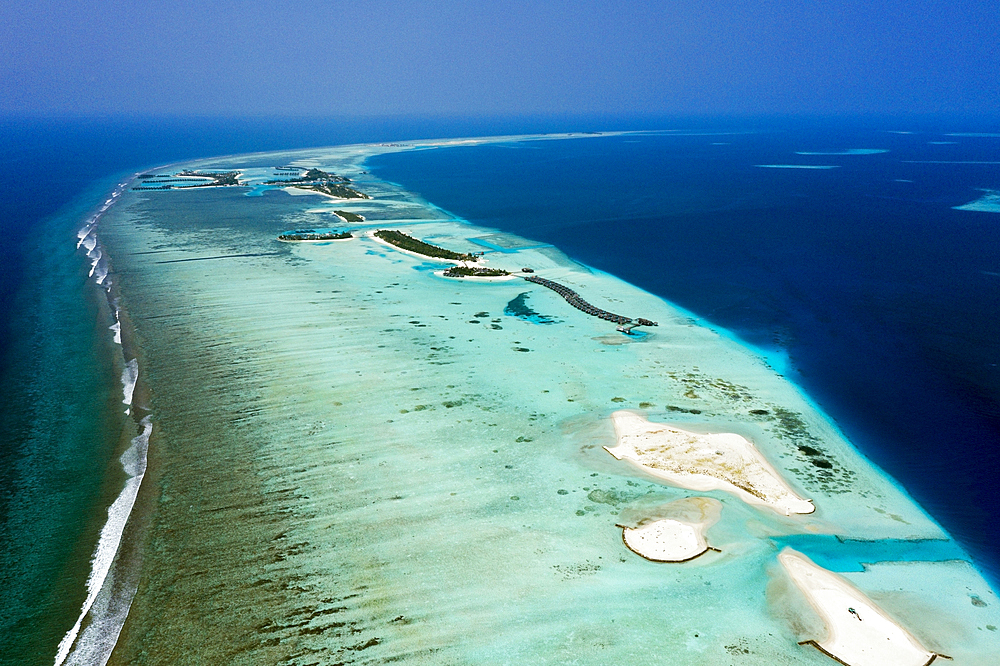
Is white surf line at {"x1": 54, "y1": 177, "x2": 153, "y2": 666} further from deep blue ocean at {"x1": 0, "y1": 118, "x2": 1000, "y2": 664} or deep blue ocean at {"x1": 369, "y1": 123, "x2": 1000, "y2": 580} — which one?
deep blue ocean at {"x1": 369, "y1": 123, "x2": 1000, "y2": 580}

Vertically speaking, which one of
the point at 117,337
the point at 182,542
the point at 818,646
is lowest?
the point at 818,646

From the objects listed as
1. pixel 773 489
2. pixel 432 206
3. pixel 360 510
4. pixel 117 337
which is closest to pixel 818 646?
pixel 773 489

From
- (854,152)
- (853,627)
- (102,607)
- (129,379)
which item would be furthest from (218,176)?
(854,152)

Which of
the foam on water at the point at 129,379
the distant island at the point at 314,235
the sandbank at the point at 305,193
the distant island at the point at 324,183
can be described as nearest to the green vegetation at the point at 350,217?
the distant island at the point at 314,235

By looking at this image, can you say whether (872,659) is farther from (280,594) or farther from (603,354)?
(603,354)

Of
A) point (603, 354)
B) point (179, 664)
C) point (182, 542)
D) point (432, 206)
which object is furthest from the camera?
point (432, 206)

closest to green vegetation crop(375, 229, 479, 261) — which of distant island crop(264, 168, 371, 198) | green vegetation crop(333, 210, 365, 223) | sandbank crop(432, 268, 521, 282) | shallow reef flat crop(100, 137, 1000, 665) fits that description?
sandbank crop(432, 268, 521, 282)

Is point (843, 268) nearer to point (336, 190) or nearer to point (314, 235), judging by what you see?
point (314, 235)
